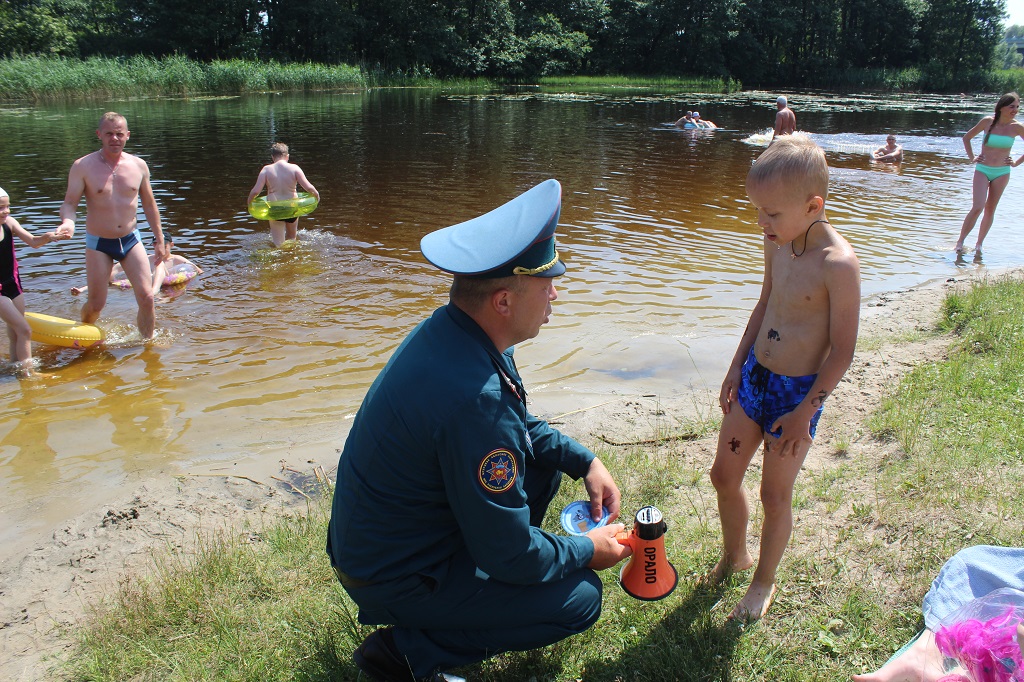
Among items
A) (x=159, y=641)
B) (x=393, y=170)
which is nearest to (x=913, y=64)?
(x=393, y=170)

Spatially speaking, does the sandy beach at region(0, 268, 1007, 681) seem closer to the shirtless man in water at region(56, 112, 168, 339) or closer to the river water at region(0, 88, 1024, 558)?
the river water at region(0, 88, 1024, 558)

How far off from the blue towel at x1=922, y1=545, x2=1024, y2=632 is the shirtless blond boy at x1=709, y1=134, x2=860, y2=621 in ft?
1.89

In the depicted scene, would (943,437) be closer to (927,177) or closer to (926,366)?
(926,366)

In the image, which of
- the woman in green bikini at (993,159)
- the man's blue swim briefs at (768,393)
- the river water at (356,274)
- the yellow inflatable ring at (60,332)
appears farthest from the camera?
the woman in green bikini at (993,159)

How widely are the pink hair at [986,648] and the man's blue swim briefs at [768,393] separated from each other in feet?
2.85

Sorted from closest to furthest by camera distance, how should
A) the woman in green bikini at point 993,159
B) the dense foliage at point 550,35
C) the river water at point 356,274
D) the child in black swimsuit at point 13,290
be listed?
the river water at point 356,274, the child in black swimsuit at point 13,290, the woman in green bikini at point 993,159, the dense foliage at point 550,35

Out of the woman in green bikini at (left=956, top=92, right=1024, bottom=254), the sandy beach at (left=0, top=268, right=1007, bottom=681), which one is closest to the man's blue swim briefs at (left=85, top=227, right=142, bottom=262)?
the sandy beach at (left=0, top=268, right=1007, bottom=681)

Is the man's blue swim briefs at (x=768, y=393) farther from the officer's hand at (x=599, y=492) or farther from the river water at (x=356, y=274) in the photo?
the river water at (x=356, y=274)

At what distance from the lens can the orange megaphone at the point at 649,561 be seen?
2.79 meters

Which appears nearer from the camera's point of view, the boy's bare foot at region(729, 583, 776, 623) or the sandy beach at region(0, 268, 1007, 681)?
the boy's bare foot at region(729, 583, 776, 623)

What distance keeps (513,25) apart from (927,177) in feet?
165

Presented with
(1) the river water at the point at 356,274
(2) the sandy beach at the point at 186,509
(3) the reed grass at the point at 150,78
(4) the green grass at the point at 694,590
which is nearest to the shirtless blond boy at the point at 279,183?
(1) the river water at the point at 356,274

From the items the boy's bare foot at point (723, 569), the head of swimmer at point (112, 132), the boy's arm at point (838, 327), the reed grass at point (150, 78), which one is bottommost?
the boy's bare foot at point (723, 569)

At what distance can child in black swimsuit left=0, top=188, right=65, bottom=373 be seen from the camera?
21.4 ft
